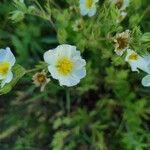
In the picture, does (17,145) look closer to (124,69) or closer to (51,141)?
(51,141)

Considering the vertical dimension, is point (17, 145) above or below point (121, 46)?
below

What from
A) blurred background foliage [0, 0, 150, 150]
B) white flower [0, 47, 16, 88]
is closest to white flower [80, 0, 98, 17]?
blurred background foliage [0, 0, 150, 150]

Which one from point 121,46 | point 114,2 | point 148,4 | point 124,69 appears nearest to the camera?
point 121,46

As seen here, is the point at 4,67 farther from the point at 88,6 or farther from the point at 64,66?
the point at 88,6

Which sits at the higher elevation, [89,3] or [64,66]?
[89,3]

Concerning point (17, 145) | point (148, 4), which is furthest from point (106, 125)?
point (148, 4)

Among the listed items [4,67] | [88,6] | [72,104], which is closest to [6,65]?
[4,67]

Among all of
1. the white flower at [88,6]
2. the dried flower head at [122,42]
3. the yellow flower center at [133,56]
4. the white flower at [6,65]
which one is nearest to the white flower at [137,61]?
the yellow flower center at [133,56]
